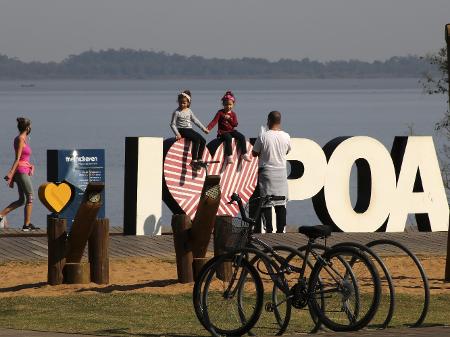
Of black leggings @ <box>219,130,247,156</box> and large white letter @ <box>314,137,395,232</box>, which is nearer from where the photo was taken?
black leggings @ <box>219,130,247,156</box>

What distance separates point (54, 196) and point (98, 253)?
1.04 meters

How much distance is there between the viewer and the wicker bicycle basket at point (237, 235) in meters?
12.3

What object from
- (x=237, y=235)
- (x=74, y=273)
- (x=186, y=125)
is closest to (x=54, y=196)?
(x=74, y=273)

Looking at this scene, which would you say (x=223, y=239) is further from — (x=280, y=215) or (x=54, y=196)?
(x=280, y=215)

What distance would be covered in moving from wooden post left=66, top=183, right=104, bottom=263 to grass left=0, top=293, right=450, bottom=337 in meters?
1.02

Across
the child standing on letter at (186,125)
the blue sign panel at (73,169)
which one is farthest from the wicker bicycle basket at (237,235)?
the child standing on letter at (186,125)

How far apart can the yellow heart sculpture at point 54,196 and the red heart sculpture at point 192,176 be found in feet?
17.4

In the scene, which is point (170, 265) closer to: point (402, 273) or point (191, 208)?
point (402, 273)

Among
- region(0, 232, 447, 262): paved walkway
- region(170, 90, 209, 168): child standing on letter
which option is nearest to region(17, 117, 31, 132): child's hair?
region(0, 232, 447, 262): paved walkway

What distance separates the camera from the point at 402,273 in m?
17.5

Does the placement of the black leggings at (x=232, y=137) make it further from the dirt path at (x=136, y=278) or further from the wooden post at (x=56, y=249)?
the wooden post at (x=56, y=249)

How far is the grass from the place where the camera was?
13.2 m

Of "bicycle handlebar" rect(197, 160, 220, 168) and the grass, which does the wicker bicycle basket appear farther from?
"bicycle handlebar" rect(197, 160, 220, 168)

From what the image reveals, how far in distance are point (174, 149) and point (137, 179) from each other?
2.48 ft
